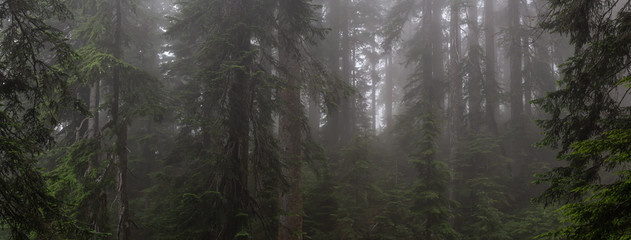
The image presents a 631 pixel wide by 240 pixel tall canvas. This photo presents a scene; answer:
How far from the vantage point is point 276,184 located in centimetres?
842

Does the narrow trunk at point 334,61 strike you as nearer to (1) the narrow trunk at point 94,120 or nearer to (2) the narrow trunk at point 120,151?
(2) the narrow trunk at point 120,151

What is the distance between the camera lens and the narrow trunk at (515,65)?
1695cm

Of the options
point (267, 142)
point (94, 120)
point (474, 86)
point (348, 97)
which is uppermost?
point (474, 86)

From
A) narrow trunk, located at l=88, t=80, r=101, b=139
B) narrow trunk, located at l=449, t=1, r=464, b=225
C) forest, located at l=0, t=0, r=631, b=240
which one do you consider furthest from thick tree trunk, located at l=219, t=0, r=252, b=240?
narrow trunk, located at l=449, t=1, r=464, b=225

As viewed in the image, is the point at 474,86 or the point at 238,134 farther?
the point at 474,86

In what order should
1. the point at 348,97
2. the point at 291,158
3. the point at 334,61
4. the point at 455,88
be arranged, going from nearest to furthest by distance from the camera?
the point at 291,158
the point at 455,88
the point at 334,61
the point at 348,97

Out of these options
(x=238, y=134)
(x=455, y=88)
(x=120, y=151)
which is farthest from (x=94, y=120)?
(x=455, y=88)

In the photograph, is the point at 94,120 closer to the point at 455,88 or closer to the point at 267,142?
the point at 267,142

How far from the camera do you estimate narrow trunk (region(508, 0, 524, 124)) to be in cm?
1695

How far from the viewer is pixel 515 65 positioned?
698 inches

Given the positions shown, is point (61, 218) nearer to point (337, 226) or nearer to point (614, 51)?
point (337, 226)

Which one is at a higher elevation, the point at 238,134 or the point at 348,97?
the point at 348,97

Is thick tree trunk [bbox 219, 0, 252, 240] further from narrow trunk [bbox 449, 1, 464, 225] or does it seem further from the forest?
narrow trunk [bbox 449, 1, 464, 225]

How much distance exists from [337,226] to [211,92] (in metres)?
6.42
